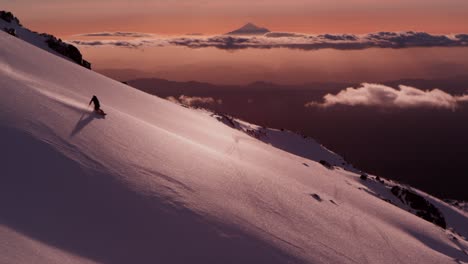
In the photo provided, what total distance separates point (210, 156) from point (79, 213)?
21.4 feet

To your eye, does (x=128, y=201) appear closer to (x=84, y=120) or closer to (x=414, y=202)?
(x=84, y=120)

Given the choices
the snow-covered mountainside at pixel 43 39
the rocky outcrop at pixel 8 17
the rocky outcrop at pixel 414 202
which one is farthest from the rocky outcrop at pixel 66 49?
the rocky outcrop at pixel 414 202

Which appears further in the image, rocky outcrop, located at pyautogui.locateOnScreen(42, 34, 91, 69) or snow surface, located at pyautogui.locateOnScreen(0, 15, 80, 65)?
rocky outcrop, located at pyautogui.locateOnScreen(42, 34, 91, 69)

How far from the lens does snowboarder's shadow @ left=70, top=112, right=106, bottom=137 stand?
339 inches

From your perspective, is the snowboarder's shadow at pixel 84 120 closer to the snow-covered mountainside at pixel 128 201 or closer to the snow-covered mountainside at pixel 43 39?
the snow-covered mountainside at pixel 128 201

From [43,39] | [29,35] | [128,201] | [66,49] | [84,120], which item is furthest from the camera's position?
[66,49]

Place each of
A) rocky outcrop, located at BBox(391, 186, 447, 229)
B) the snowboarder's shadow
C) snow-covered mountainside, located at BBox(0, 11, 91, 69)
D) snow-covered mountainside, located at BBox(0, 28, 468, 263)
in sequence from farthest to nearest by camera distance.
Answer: rocky outcrop, located at BBox(391, 186, 447, 229)
snow-covered mountainside, located at BBox(0, 11, 91, 69)
the snowboarder's shadow
snow-covered mountainside, located at BBox(0, 28, 468, 263)

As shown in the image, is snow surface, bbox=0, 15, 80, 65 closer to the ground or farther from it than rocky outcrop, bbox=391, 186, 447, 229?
farther from it

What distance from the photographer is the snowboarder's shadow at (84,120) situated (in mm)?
8614

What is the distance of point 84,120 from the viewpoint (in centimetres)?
957

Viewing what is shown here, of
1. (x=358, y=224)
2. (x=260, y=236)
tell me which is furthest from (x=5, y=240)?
(x=358, y=224)

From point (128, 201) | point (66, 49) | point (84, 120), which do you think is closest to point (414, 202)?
point (66, 49)

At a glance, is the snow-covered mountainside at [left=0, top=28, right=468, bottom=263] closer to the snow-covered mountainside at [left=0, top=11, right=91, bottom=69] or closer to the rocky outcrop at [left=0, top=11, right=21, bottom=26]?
the snow-covered mountainside at [left=0, top=11, right=91, bottom=69]

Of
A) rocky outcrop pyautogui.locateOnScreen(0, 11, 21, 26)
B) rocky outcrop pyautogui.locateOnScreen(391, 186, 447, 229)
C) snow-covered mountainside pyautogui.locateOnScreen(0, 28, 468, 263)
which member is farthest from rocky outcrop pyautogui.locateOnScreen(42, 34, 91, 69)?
rocky outcrop pyautogui.locateOnScreen(391, 186, 447, 229)
